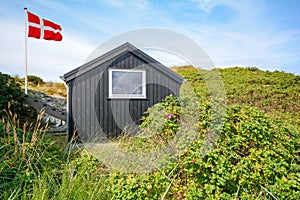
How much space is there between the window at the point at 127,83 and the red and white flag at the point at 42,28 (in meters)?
5.81

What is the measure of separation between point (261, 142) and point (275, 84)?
14.2m

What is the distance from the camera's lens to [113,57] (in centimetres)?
795

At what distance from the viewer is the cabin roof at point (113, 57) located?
296 inches

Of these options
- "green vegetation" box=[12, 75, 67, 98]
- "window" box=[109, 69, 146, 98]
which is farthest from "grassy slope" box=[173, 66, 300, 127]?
"green vegetation" box=[12, 75, 67, 98]

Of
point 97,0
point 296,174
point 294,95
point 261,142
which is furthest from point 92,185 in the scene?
point 294,95

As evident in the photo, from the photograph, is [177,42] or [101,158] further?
[177,42]

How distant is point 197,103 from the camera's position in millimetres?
3016

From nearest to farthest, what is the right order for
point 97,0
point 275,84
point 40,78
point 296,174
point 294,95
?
1. point 296,174
2. point 97,0
3. point 294,95
4. point 275,84
5. point 40,78

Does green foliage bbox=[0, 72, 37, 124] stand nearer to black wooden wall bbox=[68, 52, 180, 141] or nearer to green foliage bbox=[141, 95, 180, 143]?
black wooden wall bbox=[68, 52, 180, 141]

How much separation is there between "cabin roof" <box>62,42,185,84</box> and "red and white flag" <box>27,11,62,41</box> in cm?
544

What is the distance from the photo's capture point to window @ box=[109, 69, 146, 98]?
26.2 feet

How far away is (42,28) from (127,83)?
21.1 ft

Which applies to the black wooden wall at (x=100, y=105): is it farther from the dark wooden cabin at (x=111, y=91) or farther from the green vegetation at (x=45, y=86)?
the green vegetation at (x=45, y=86)

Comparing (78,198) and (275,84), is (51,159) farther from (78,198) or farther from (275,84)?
(275,84)
